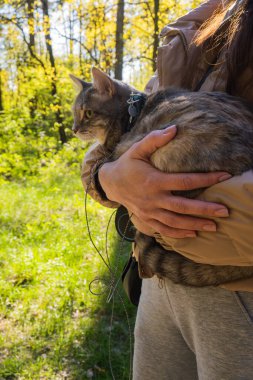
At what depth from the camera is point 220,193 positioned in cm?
95

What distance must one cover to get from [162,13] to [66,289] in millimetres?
7061

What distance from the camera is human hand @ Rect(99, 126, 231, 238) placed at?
99 centimetres

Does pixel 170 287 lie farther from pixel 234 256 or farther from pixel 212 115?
pixel 212 115

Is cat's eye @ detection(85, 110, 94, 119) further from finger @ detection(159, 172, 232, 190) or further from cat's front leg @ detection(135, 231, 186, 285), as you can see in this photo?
finger @ detection(159, 172, 232, 190)

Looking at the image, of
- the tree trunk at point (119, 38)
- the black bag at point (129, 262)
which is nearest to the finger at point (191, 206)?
the black bag at point (129, 262)

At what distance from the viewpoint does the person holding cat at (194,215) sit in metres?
0.99

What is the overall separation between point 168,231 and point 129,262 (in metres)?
0.62

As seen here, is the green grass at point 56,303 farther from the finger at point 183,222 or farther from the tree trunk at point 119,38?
the tree trunk at point 119,38

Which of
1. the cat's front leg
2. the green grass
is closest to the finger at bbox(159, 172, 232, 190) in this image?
the cat's front leg

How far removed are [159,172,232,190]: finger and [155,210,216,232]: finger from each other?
82 millimetres

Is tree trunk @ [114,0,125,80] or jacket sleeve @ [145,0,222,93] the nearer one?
jacket sleeve @ [145,0,222,93]

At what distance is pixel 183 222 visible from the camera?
3.31 ft

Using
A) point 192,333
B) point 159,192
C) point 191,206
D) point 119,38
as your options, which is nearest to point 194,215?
Result: point 191,206

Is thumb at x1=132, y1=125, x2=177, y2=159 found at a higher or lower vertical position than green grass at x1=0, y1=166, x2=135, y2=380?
higher
